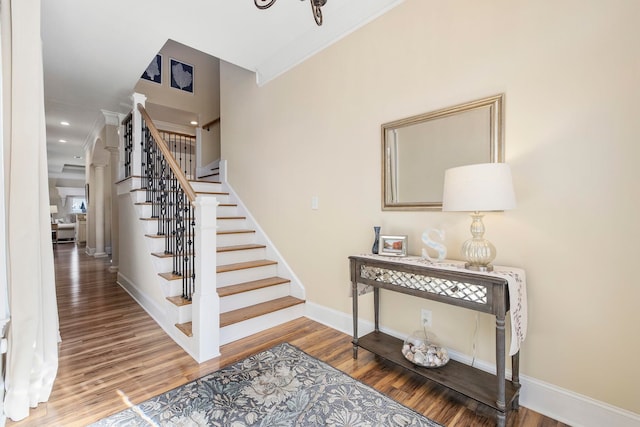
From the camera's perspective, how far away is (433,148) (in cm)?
201

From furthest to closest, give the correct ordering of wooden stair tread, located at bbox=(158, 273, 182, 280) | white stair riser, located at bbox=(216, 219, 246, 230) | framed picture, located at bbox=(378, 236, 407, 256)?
white stair riser, located at bbox=(216, 219, 246, 230) < wooden stair tread, located at bbox=(158, 273, 182, 280) < framed picture, located at bbox=(378, 236, 407, 256)

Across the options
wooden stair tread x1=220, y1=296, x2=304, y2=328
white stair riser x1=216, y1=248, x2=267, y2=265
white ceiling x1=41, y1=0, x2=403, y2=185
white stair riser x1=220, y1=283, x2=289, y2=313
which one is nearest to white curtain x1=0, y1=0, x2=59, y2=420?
white ceiling x1=41, y1=0, x2=403, y2=185

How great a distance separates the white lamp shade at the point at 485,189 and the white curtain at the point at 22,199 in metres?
2.37

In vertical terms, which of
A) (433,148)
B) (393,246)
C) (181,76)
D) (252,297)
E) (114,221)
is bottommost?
(252,297)

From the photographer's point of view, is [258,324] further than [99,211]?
No

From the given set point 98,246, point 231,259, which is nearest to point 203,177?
point 231,259

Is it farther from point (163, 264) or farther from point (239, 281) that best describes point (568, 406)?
point (163, 264)

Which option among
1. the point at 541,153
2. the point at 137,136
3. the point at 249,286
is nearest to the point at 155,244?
the point at 249,286

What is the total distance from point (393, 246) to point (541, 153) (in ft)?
3.28

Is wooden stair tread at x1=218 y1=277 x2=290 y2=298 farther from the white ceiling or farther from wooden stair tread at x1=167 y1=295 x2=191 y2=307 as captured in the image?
the white ceiling

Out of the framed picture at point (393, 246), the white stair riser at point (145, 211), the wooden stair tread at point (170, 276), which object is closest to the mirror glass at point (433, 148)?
the framed picture at point (393, 246)

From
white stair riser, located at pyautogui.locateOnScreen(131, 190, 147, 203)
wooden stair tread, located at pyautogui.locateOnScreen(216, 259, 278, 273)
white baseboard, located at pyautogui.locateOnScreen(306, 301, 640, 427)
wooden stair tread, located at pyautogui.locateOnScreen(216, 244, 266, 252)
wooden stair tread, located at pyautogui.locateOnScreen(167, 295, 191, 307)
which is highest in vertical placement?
white stair riser, located at pyautogui.locateOnScreen(131, 190, 147, 203)

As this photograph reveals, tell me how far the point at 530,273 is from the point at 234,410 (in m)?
1.80

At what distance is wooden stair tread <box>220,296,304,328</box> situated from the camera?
8.11 feet
